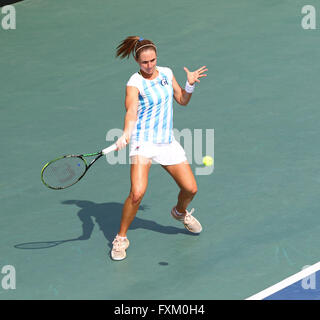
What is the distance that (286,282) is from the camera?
8.30m

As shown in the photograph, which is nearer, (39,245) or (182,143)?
(39,245)

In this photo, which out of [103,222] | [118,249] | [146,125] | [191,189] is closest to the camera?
[146,125]

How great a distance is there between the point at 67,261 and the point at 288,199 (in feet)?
8.81

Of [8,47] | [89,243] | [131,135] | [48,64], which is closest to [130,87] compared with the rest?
[131,135]

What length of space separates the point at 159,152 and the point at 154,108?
0.46 metres

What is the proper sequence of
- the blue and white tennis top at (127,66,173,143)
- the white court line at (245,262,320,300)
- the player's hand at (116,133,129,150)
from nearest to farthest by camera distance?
the white court line at (245,262,320,300) < the player's hand at (116,133,129,150) < the blue and white tennis top at (127,66,173,143)

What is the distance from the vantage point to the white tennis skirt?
873 cm

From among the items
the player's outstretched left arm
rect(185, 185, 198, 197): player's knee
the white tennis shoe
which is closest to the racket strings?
the white tennis shoe

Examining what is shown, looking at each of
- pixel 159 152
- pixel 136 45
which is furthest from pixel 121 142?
pixel 136 45

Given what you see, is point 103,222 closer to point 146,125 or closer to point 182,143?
point 146,125

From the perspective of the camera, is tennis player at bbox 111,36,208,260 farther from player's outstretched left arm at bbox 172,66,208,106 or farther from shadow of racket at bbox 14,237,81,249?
shadow of racket at bbox 14,237,81,249

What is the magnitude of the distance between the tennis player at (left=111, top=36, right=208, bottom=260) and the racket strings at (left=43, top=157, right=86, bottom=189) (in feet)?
1.83

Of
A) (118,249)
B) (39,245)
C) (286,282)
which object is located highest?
(39,245)
